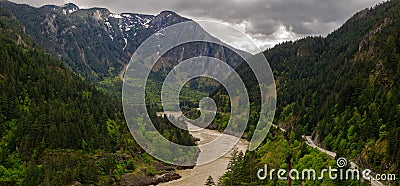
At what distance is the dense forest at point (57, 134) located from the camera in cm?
5050

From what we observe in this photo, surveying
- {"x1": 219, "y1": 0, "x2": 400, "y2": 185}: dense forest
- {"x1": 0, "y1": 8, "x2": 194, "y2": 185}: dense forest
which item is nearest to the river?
{"x1": 0, "y1": 8, "x2": 194, "y2": 185}: dense forest

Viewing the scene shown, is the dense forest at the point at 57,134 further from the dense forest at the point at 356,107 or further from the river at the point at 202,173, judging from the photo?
the dense forest at the point at 356,107

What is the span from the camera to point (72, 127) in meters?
60.9

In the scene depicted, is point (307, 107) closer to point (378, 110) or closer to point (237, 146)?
point (237, 146)

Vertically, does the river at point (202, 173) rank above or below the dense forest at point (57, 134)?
below

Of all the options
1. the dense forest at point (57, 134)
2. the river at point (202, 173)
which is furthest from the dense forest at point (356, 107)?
the dense forest at point (57, 134)

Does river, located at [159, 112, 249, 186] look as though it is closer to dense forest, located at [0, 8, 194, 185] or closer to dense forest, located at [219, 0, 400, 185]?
dense forest, located at [0, 8, 194, 185]

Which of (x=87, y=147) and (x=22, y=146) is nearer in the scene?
(x=22, y=146)

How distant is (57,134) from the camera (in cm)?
5806

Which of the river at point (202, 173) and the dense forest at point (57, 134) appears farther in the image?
the river at point (202, 173)

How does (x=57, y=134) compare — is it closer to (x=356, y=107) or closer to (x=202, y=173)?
(x=202, y=173)

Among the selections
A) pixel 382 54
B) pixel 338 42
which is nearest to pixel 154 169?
pixel 382 54

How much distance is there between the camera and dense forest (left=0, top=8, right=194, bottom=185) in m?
50.5

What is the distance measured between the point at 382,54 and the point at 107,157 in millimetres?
54008
